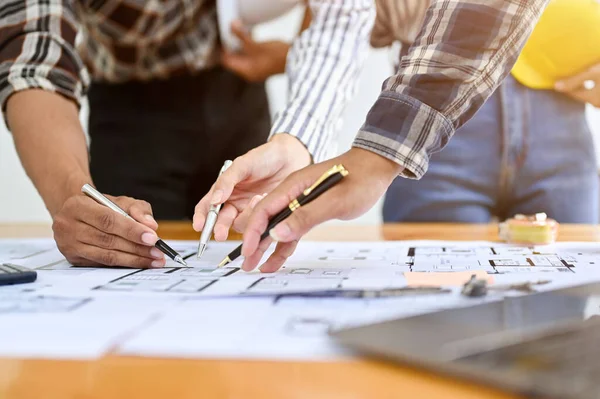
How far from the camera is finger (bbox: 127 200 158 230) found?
2.44ft

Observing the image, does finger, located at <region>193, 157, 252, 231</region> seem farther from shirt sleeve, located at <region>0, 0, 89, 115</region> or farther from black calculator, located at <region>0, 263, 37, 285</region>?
shirt sleeve, located at <region>0, 0, 89, 115</region>

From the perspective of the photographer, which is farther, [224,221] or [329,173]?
[224,221]

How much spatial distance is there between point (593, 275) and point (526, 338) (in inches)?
11.0

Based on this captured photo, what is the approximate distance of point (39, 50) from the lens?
97 cm

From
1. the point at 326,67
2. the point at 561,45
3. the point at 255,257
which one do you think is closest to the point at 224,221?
the point at 255,257

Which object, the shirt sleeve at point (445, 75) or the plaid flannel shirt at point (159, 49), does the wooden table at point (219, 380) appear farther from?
the plaid flannel shirt at point (159, 49)

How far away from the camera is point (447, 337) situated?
14.7 inches

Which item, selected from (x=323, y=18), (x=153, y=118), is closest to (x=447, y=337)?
(x=323, y=18)

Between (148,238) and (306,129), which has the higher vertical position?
(306,129)

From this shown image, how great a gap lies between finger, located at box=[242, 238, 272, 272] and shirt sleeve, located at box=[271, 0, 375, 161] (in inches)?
12.7

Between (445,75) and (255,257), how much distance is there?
0.27 metres

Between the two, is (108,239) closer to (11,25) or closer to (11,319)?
(11,319)

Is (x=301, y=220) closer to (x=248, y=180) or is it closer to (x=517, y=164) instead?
(x=248, y=180)

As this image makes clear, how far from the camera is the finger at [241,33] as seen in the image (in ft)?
3.97
